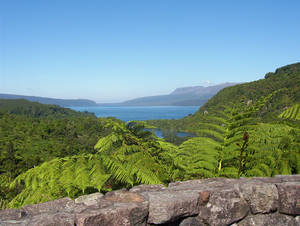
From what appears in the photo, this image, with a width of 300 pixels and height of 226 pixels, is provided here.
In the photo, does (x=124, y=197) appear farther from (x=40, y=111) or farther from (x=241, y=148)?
(x=40, y=111)

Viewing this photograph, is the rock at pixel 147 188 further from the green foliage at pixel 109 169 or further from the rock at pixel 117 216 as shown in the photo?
the rock at pixel 117 216

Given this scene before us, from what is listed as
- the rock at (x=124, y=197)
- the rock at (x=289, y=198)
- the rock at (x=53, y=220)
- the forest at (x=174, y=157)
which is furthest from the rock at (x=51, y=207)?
the rock at (x=289, y=198)

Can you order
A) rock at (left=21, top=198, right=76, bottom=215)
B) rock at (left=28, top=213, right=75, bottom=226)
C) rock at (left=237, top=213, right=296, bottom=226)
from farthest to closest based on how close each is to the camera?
1. rock at (left=237, top=213, right=296, bottom=226)
2. rock at (left=21, top=198, right=76, bottom=215)
3. rock at (left=28, top=213, right=75, bottom=226)

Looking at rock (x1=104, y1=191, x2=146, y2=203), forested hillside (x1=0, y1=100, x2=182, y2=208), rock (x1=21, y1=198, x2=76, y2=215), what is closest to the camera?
rock (x1=21, y1=198, x2=76, y2=215)

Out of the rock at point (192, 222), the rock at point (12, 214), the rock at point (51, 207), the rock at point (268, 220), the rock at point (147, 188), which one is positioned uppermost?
the rock at point (12, 214)

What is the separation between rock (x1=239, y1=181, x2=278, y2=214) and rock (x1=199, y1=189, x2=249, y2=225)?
2.3 inches

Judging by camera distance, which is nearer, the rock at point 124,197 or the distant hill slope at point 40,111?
the rock at point 124,197

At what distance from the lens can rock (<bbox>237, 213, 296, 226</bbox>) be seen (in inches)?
74.2

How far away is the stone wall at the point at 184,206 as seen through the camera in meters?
1.45

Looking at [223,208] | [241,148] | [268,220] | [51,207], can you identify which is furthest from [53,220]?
[241,148]

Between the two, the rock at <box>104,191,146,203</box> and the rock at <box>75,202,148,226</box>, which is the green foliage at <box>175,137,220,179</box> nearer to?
the rock at <box>104,191,146,203</box>

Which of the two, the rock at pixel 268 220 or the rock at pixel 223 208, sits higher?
the rock at pixel 223 208

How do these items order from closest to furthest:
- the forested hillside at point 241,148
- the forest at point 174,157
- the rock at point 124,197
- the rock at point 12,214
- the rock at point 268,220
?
the rock at point 12,214 < the rock at point 124,197 < the rock at point 268,220 < the forest at point 174,157 < the forested hillside at point 241,148

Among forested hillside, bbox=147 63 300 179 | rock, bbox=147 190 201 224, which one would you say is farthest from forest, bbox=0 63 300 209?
rock, bbox=147 190 201 224
